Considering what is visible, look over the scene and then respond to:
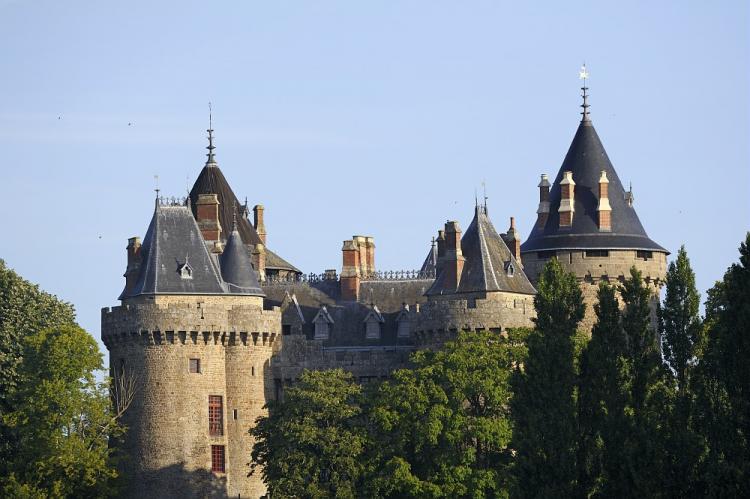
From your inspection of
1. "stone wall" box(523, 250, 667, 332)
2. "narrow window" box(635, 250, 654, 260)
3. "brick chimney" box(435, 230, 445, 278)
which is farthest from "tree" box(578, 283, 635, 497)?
"brick chimney" box(435, 230, 445, 278)

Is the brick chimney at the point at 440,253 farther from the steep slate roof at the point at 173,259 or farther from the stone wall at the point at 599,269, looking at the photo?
the steep slate roof at the point at 173,259

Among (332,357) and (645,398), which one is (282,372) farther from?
(645,398)

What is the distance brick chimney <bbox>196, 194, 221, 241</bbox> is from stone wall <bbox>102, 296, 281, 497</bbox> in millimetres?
6585

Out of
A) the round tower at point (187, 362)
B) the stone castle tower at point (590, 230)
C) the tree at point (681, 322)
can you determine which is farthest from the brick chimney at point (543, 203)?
the tree at point (681, 322)

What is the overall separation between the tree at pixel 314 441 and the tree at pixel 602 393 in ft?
50.2

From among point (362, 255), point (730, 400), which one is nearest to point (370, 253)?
point (362, 255)

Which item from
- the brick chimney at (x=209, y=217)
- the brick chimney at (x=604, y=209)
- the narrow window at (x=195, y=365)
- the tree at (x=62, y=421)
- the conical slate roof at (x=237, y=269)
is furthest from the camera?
the brick chimney at (x=209, y=217)

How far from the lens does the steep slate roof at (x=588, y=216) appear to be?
4053 inches

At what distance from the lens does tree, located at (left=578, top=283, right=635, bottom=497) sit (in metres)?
76.0

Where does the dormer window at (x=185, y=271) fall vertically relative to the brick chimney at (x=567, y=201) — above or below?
below

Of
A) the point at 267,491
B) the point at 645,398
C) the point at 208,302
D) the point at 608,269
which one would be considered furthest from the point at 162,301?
the point at 645,398

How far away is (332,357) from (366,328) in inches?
100

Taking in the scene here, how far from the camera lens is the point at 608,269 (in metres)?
102

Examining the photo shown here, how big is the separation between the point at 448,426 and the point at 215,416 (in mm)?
10996
